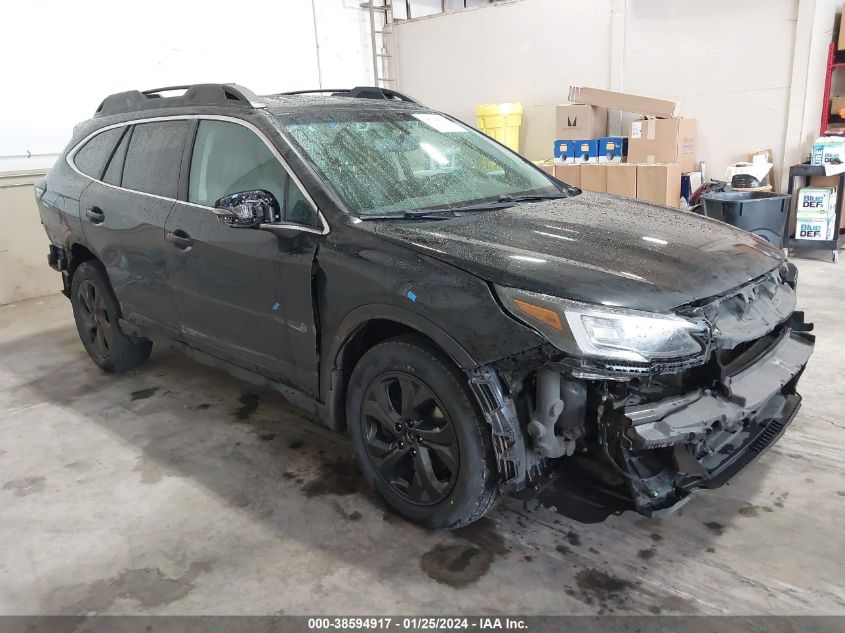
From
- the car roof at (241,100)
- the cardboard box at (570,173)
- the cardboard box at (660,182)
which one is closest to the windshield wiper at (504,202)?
the car roof at (241,100)

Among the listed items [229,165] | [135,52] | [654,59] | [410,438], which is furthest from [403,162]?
[654,59]

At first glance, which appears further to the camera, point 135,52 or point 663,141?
point 135,52

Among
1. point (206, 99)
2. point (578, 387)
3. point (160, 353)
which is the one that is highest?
point (206, 99)

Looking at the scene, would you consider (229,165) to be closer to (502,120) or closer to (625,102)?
(625,102)

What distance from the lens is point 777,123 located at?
6.63m

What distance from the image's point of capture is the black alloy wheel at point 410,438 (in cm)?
218

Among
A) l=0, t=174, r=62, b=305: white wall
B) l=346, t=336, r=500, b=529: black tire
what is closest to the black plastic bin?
l=346, t=336, r=500, b=529: black tire

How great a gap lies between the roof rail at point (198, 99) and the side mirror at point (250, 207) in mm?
551

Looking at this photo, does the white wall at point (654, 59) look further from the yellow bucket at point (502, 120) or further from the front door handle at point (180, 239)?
Result: the front door handle at point (180, 239)

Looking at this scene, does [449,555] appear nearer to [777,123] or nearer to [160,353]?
[160,353]

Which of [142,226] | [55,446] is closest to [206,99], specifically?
[142,226]

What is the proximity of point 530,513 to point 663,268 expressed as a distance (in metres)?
1.04

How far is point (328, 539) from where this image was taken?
2.37 meters

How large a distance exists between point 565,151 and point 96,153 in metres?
5.18
